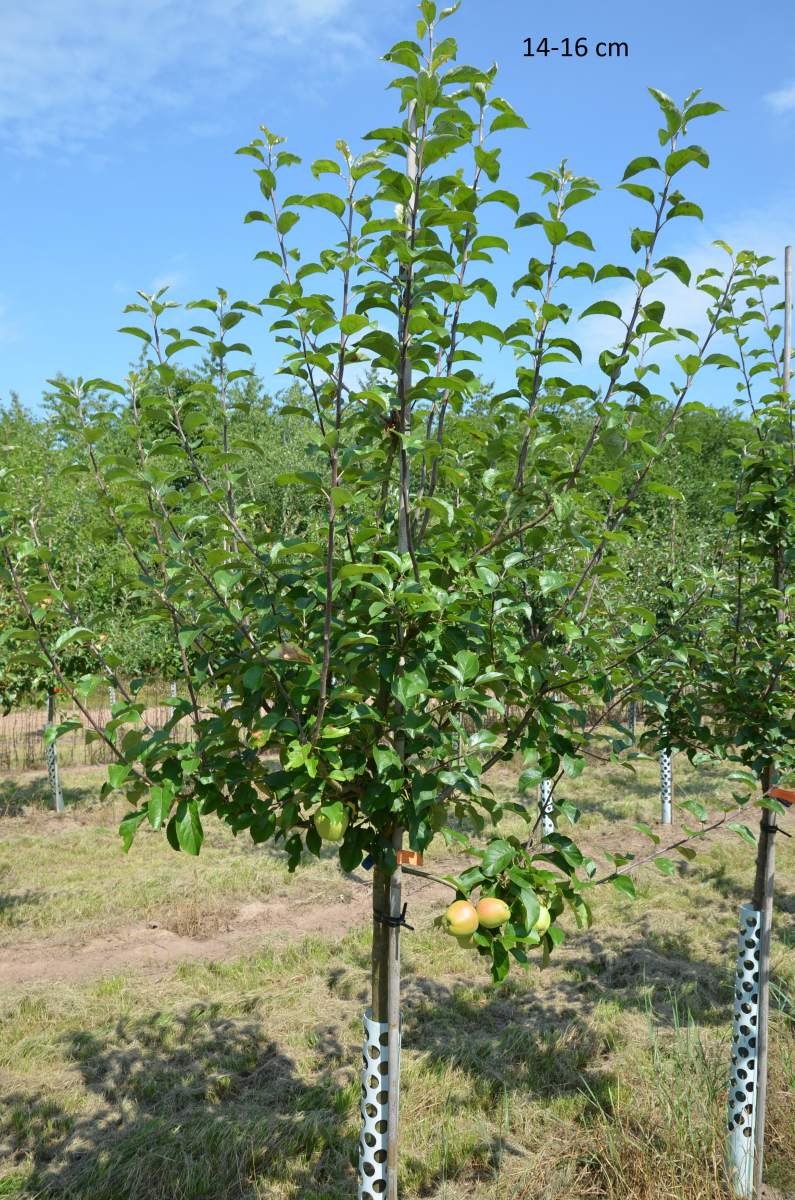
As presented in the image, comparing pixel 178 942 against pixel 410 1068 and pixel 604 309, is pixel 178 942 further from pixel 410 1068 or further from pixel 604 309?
pixel 604 309

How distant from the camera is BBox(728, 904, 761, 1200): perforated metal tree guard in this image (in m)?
3.45

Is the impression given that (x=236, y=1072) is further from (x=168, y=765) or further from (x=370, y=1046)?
(x=168, y=765)

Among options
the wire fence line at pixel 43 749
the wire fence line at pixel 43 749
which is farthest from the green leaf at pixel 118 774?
the wire fence line at pixel 43 749

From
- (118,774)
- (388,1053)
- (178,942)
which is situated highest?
(118,774)

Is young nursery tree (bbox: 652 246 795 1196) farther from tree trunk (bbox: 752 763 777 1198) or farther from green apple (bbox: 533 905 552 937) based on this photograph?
green apple (bbox: 533 905 552 937)

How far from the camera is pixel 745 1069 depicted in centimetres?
354

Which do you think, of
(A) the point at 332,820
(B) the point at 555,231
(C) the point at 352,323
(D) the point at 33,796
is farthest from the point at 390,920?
(D) the point at 33,796

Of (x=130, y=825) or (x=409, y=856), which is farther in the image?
(x=409, y=856)

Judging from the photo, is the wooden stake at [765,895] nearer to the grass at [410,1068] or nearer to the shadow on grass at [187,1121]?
the grass at [410,1068]

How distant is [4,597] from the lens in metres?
7.49

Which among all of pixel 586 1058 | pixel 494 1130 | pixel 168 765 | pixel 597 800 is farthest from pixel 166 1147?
pixel 597 800

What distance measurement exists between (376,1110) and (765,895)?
91.0 inches

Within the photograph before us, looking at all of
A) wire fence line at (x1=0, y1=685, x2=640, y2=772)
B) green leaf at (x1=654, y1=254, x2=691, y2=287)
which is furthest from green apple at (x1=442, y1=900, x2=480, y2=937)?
wire fence line at (x1=0, y1=685, x2=640, y2=772)

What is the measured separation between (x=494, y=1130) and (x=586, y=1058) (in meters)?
0.83
